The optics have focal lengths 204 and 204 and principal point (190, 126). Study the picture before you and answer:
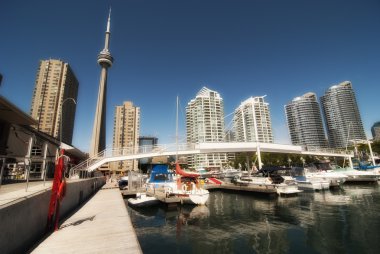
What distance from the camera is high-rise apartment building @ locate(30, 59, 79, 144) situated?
10638 cm

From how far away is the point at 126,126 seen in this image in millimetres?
164625

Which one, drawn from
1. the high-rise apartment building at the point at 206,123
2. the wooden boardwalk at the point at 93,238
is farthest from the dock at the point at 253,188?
the high-rise apartment building at the point at 206,123

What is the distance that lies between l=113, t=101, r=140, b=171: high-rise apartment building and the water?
145836 mm

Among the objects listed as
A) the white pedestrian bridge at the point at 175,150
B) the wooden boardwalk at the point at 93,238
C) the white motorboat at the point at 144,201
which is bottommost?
the white motorboat at the point at 144,201

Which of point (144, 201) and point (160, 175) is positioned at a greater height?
point (160, 175)

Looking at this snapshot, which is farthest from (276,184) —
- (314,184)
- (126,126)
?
(126,126)

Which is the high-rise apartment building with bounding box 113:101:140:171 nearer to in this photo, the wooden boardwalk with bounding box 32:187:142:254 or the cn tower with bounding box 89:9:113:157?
the cn tower with bounding box 89:9:113:157

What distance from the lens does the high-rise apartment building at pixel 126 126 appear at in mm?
160750

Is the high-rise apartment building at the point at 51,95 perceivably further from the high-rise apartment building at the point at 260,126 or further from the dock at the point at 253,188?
the high-rise apartment building at the point at 260,126

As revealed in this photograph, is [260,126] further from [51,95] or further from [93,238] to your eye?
[93,238]

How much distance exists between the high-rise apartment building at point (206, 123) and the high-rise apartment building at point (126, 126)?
151 ft

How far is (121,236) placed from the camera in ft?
27.0

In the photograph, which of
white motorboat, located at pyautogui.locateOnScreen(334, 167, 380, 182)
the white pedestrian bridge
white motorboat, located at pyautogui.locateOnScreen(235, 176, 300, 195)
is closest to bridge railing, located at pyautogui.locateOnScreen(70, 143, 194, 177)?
the white pedestrian bridge

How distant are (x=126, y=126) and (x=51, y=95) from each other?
2393 inches
